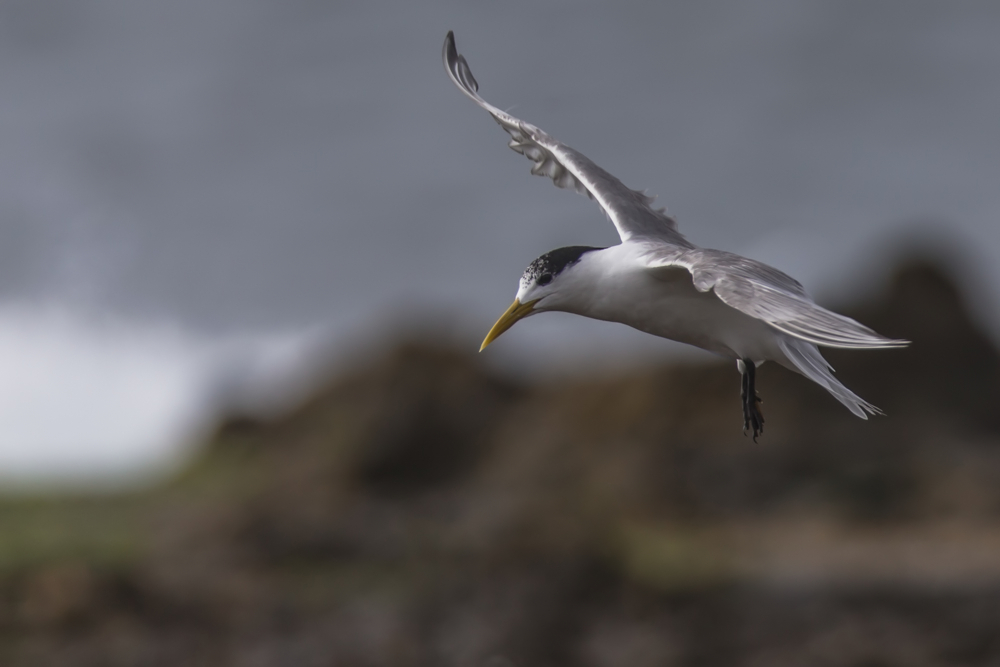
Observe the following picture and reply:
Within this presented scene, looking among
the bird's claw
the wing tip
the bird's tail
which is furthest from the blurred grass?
the bird's tail

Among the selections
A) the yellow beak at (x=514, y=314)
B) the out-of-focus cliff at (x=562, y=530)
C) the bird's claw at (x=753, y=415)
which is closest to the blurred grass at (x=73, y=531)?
the out-of-focus cliff at (x=562, y=530)

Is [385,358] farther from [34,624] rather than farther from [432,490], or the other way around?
[34,624]

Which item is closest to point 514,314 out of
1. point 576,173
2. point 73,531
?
point 576,173

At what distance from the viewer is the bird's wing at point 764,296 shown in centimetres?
386

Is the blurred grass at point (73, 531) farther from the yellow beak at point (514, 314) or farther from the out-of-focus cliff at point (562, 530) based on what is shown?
the yellow beak at point (514, 314)

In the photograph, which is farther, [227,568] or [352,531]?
[352,531]

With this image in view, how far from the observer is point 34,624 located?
17391 mm

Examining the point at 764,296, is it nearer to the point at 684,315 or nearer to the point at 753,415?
the point at 684,315

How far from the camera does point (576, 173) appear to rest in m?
6.51

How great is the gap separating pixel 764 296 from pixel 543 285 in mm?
1289

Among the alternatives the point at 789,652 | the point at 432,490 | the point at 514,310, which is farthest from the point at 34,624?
the point at 514,310

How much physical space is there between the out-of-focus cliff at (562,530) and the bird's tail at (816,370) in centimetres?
1306

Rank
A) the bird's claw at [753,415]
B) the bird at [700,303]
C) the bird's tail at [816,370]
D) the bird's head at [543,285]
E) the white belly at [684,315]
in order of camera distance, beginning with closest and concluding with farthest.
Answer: the bird at [700,303] → the bird's tail at [816,370] → the white belly at [684,315] → the bird's claw at [753,415] → the bird's head at [543,285]

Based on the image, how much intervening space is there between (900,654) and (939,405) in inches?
439
